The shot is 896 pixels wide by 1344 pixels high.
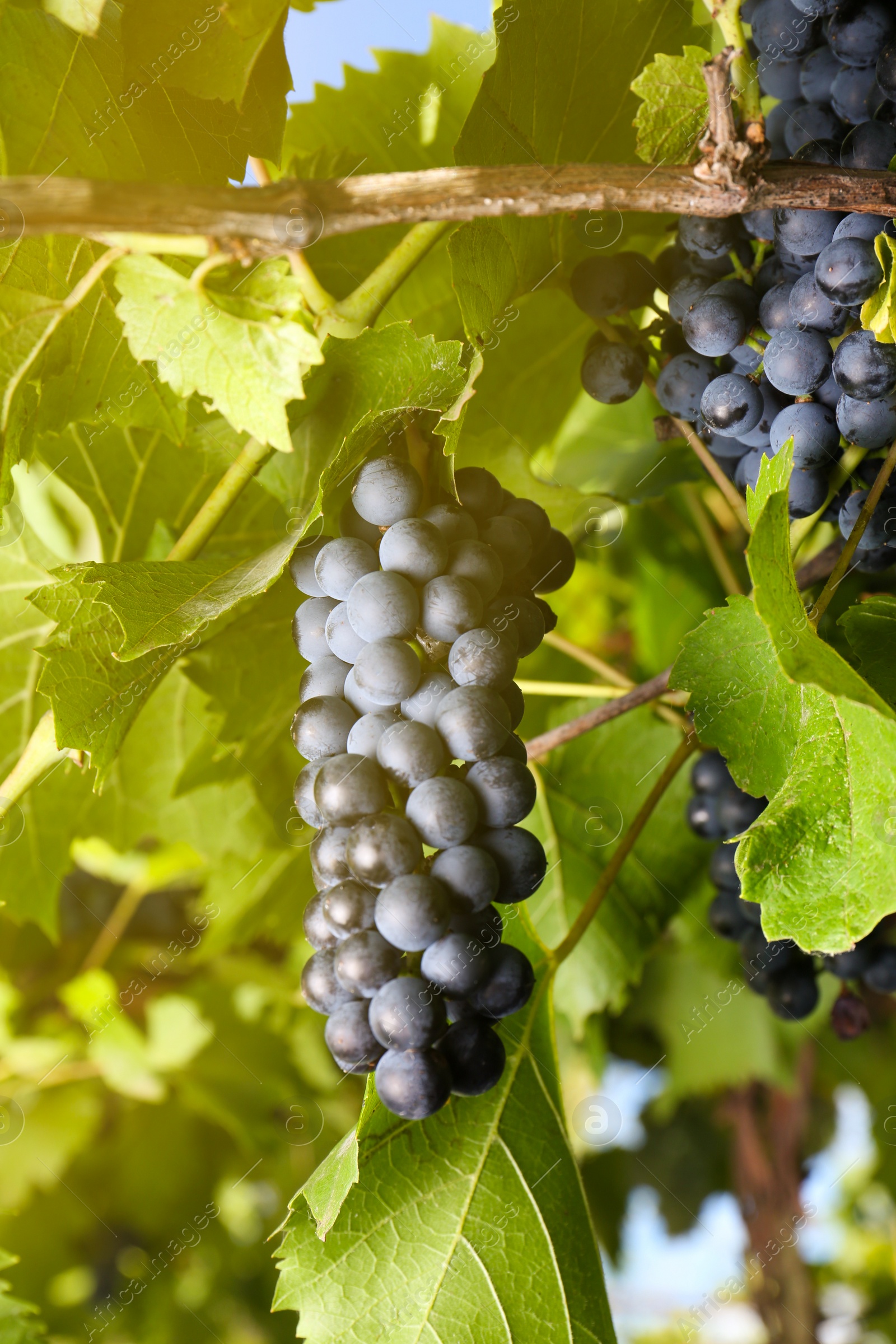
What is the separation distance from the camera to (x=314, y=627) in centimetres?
64

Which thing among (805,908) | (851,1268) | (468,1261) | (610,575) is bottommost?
(851,1268)

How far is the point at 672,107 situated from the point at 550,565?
30 cm

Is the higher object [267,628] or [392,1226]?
Answer: [267,628]

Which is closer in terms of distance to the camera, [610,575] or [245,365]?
[245,365]

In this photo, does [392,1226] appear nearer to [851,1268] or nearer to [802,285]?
[802,285]

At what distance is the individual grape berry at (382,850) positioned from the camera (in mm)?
536

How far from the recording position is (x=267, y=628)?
2.84 feet

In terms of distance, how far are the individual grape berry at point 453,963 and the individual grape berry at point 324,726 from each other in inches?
5.1

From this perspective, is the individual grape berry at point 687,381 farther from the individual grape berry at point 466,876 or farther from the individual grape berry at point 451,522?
the individual grape berry at point 466,876

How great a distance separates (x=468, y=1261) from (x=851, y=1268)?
2570mm

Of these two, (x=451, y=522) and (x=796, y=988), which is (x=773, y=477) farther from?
(x=796, y=988)

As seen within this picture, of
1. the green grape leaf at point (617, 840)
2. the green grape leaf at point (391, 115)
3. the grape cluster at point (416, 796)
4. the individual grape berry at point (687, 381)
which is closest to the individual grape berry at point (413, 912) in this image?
the grape cluster at point (416, 796)

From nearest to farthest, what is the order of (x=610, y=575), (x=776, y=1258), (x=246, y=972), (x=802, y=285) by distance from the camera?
(x=802, y=285) < (x=776, y=1258) < (x=246, y=972) < (x=610, y=575)

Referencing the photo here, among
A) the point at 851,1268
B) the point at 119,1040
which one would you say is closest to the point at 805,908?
the point at 119,1040
